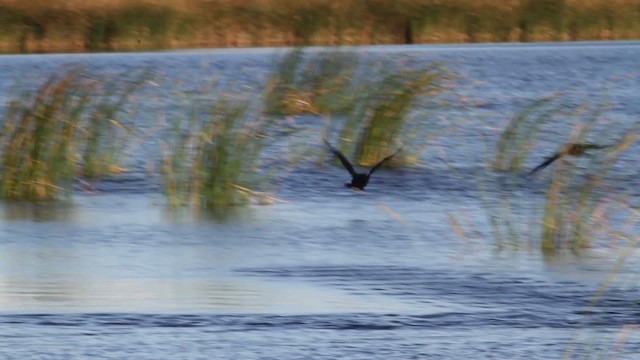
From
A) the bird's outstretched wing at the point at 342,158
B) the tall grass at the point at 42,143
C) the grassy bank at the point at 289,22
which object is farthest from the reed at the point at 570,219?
the grassy bank at the point at 289,22

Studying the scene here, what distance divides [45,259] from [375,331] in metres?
2.42

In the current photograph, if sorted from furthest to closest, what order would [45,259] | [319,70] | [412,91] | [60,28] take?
[60,28] → [319,70] → [412,91] → [45,259]

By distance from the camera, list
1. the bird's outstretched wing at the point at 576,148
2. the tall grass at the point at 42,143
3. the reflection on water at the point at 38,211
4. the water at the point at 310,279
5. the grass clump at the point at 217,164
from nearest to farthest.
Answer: the water at the point at 310,279 < the bird's outstretched wing at the point at 576,148 < the reflection on water at the point at 38,211 < the grass clump at the point at 217,164 < the tall grass at the point at 42,143

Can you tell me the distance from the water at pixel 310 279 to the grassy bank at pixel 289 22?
47.5 feet

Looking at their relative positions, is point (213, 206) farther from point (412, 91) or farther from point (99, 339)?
point (99, 339)

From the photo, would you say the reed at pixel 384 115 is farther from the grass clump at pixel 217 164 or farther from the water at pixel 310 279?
the grass clump at pixel 217 164

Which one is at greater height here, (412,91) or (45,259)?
(412,91)

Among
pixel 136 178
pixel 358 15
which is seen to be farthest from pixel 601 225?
pixel 358 15

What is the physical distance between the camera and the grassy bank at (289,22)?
2609 cm

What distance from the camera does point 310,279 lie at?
730cm

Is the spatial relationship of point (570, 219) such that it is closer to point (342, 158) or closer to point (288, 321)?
point (288, 321)

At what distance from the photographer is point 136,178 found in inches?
461

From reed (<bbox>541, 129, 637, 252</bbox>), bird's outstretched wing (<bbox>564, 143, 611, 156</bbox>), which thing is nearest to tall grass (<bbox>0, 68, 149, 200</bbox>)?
bird's outstretched wing (<bbox>564, 143, 611, 156</bbox>)

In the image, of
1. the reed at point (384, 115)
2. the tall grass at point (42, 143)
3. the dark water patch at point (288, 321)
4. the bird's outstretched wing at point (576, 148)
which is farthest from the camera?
the reed at point (384, 115)
